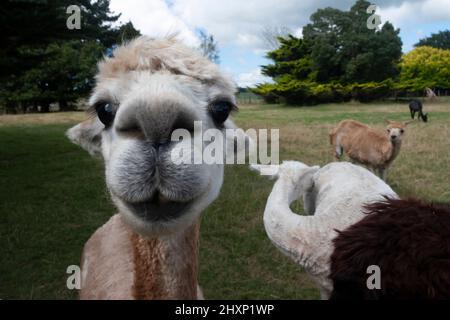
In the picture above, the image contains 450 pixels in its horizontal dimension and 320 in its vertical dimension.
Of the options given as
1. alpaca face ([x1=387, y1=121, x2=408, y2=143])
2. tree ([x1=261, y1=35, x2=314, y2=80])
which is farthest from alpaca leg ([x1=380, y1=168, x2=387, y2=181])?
tree ([x1=261, y1=35, x2=314, y2=80])

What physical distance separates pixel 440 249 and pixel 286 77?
33.1 meters

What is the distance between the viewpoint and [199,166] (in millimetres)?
1631

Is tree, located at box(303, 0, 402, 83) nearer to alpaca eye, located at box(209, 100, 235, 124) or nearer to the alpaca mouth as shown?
alpaca eye, located at box(209, 100, 235, 124)

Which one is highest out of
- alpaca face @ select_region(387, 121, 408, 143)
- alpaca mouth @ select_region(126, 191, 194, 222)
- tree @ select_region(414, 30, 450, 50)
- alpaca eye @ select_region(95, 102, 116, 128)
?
tree @ select_region(414, 30, 450, 50)

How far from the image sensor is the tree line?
101ft

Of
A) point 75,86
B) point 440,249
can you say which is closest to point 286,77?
point 75,86

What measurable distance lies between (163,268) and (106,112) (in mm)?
849

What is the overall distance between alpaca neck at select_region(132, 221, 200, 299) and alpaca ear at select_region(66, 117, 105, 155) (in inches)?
27.1

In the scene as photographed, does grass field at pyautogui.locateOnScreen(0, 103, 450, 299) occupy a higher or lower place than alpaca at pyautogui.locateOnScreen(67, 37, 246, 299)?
lower

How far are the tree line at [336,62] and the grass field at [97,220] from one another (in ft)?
70.0

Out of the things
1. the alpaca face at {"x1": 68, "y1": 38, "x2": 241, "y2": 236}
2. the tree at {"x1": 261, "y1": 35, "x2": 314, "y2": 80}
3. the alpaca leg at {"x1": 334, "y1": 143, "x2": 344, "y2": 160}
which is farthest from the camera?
the tree at {"x1": 261, "y1": 35, "x2": 314, "y2": 80}

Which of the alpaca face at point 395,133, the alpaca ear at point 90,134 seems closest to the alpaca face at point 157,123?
the alpaca ear at point 90,134

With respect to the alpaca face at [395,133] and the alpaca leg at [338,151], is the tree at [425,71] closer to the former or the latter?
the alpaca leg at [338,151]

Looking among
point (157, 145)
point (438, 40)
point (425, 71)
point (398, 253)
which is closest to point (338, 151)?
point (398, 253)
